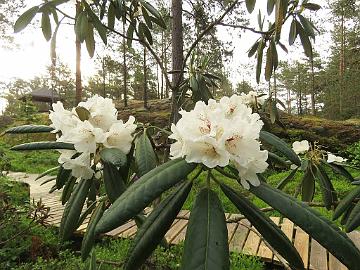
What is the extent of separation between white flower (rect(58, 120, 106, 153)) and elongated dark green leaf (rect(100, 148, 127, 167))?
0.09 feet

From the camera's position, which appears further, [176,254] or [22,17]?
[176,254]

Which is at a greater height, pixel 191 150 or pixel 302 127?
pixel 191 150

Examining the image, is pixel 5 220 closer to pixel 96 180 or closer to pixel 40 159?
pixel 96 180

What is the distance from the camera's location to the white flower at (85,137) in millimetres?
771

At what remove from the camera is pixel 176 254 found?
2.58 meters

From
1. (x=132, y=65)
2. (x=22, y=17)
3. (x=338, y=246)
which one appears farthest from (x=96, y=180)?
→ (x=132, y=65)

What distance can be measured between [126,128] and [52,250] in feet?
8.43

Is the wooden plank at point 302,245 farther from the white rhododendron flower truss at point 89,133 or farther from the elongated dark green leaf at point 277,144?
the white rhododendron flower truss at point 89,133

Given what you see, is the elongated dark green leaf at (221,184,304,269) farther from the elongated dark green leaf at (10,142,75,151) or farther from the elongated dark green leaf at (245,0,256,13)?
the elongated dark green leaf at (245,0,256,13)

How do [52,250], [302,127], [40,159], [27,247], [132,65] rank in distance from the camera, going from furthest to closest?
1. [132,65]
2. [302,127]
3. [40,159]
4. [52,250]
5. [27,247]

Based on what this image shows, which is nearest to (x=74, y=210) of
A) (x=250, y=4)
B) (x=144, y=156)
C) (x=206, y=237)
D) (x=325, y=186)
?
(x=144, y=156)

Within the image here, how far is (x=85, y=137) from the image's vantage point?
78 cm

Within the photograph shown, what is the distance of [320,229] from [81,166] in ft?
1.82

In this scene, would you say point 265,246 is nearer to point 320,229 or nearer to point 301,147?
point 301,147
